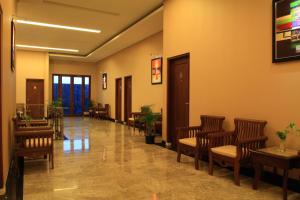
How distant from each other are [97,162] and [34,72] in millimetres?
9974

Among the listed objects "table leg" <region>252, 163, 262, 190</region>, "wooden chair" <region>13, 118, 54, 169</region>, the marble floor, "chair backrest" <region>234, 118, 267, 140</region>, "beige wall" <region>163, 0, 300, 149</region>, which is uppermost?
"beige wall" <region>163, 0, 300, 149</region>

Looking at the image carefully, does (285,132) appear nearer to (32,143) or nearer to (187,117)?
(187,117)

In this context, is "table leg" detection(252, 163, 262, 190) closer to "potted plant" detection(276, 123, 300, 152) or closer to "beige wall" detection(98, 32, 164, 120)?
"potted plant" detection(276, 123, 300, 152)

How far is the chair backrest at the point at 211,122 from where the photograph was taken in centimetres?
447

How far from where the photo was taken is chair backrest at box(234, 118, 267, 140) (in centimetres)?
369

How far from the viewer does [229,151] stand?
3.68m

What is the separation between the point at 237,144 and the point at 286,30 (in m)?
1.73

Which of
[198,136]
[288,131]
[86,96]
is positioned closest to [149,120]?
[198,136]

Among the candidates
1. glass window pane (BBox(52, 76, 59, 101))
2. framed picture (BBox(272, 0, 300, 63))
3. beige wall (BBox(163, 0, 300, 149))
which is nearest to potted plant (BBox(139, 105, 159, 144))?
beige wall (BBox(163, 0, 300, 149))

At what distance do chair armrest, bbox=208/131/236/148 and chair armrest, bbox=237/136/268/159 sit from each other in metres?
0.59

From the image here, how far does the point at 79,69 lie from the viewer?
15531 millimetres

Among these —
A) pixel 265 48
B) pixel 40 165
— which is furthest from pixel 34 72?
pixel 265 48

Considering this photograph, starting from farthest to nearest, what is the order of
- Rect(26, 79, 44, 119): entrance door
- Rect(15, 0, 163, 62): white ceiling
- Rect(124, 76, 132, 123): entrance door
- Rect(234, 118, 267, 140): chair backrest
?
Rect(26, 79, 44, 119): entrance door, Rect(124, 76, 132, 123): entrance door, Rect(15, 0, 163, 62): white ceiling, Rect(234, 118, 267, 140): chair backrest

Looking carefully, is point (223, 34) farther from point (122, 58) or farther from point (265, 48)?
point (122, 58)
